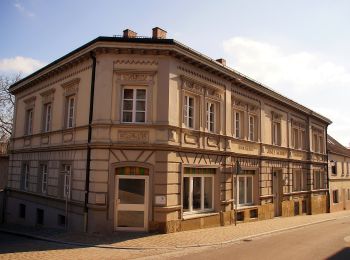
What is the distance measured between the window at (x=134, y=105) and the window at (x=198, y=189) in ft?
10.3

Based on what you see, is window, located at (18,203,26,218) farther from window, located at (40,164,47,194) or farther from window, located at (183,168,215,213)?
window, located at (183,168,215,213)

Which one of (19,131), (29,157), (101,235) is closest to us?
(101,235)

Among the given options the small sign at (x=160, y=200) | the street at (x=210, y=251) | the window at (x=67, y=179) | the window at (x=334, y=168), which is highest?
the window at (x=334, y=168)

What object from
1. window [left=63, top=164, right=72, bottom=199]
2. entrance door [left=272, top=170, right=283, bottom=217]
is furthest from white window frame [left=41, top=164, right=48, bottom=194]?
entrance door [left=272, top=170, right=283, bottom=217]

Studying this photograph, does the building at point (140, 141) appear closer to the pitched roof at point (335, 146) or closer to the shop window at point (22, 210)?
the shop window at point (22, 210)

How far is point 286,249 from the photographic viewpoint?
12.4 m

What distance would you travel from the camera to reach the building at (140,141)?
14.5m

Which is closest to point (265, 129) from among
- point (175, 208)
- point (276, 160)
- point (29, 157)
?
point (276, 160)

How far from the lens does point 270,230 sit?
55.3 ft

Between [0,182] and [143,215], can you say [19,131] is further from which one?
[143,215]

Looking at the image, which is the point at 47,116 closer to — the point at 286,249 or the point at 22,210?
the point at 22,210

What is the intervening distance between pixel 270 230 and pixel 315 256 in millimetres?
5618

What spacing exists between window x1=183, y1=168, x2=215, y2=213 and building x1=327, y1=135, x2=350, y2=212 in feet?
63.5

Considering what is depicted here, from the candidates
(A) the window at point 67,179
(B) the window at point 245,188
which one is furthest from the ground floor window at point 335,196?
(A) the window at point 67,179
